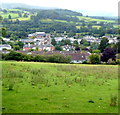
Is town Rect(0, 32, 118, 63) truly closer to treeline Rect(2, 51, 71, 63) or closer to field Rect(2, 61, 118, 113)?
treeline Rect(2, 51, 71, 63)

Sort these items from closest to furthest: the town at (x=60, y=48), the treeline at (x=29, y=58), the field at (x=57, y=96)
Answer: the field at (x=57, y=96) → the treeline at (x=29, y=58) → the town at (x=60, y=48)

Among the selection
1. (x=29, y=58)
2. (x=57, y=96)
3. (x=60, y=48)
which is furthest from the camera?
(x=60, y=48)

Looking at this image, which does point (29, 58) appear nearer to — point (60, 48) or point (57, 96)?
point (57, 96)

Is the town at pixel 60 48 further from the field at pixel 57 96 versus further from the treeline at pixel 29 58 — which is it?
the field at pixel 57 96

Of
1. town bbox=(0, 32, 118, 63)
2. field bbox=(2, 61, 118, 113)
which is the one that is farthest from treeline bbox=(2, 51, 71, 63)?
field bbox=(2, 61, 118, 113)

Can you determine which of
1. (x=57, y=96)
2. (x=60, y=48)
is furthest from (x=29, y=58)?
(x=60, y=48)

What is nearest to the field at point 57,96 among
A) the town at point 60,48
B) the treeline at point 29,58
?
the treeline at point 29,58

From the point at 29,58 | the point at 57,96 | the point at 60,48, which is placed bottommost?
the point at 60,48

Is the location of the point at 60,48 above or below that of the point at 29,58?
below

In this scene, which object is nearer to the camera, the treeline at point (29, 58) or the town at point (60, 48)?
the treeline at point (29, 58)

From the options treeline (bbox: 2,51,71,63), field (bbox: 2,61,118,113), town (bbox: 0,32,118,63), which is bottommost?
town (bbox: 0,32,118,63)

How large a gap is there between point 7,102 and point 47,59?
36202 mm

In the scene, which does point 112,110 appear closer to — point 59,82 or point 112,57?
point 59,82

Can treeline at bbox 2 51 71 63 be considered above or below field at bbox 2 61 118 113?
below
